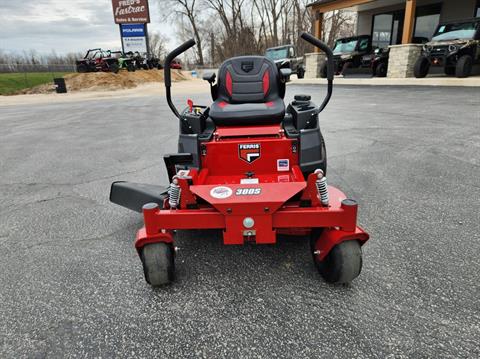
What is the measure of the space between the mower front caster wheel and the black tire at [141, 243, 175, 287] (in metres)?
0.98

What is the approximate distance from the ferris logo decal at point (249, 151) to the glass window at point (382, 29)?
22.2 meters

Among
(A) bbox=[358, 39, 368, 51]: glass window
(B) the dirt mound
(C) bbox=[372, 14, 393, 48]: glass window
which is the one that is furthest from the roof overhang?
(B) the dirt mound

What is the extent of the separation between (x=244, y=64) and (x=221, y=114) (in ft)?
2.54

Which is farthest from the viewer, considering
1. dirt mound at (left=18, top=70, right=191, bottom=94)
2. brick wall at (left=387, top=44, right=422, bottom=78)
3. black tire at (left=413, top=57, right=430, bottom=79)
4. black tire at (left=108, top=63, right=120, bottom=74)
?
black tire at (left=108, top=63, right=120, bottom=74)

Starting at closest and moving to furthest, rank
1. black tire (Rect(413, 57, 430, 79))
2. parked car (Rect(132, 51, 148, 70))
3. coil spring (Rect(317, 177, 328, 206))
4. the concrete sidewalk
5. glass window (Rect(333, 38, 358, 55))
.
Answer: coil spring (Rect(317, 177, 328, 206)), the concrete sidewalk, black tire (Rect(413, 57, 430, 79)), glass window (Rect(333, 38, 358, 55)), parked car (Rect(132, 51, 148, 70))

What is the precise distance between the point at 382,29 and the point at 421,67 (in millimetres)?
8581

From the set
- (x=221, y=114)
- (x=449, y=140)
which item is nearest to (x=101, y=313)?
(x=221, y=114)

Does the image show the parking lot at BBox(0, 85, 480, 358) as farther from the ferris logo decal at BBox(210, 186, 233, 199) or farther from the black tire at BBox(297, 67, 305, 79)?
the black tire at BBox(297, 67, 305, 79)

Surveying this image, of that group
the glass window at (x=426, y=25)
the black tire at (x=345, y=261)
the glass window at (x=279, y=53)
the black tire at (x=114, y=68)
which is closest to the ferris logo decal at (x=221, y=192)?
the black tire at (x=345, y=261)

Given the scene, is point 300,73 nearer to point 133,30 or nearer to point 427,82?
point 427,82

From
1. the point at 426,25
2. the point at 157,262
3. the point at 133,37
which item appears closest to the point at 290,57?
the point at 426,25

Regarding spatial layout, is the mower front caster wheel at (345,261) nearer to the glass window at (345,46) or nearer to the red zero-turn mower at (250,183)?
the red zero-turn mower at (250,183)

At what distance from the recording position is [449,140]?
5496 mm

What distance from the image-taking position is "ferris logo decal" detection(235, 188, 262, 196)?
6.67 feet
